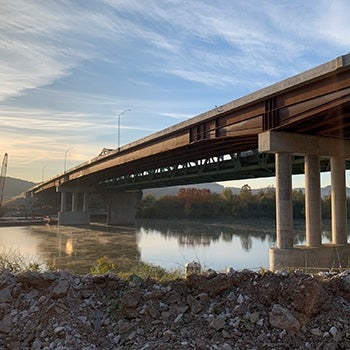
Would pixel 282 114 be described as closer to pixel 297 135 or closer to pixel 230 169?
pixel 297 135

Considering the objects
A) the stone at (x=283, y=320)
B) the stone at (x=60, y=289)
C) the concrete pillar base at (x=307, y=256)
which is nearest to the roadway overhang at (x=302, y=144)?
the concrete pillar base at (x=307, y=256)

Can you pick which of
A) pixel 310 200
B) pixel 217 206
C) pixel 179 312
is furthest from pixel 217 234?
pixel 179 312

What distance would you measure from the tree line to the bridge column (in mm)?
17647

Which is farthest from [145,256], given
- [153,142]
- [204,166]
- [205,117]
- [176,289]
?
[176,289]

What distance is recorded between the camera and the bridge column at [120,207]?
82.2 meters

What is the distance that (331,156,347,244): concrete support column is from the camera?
80.2 feet

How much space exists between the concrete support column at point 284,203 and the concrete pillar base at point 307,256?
20.9 inches

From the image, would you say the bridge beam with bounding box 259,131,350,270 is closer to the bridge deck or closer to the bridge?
the bridge

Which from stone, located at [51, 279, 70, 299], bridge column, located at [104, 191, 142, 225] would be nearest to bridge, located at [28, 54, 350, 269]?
stone, located at [51, 279, 70, 299]

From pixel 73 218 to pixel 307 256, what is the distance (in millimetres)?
65661

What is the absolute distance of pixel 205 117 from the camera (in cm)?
2638

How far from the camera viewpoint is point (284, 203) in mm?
21297

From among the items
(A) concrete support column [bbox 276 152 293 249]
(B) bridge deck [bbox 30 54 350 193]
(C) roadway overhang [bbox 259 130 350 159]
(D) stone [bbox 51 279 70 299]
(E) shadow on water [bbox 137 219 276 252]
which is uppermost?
(B) bridge deck [bbox 30 54 350 193]

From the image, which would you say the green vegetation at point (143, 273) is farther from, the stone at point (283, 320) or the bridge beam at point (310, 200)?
the bridge beam at point (310, 200)
